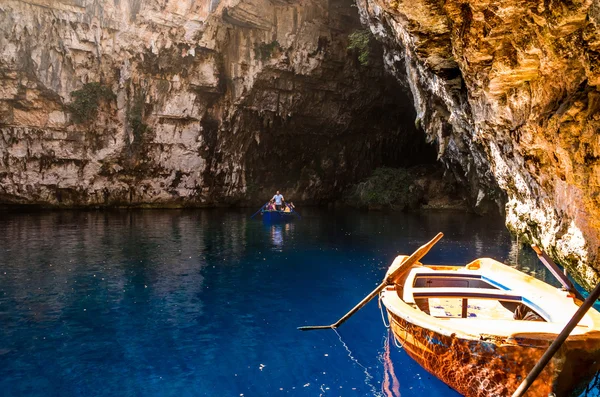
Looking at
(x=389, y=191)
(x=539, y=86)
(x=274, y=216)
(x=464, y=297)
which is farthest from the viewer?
(x=389, y=191)

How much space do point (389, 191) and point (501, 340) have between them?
3122cm

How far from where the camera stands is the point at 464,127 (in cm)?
1346

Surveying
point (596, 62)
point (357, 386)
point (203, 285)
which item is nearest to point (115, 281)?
point (203, 285)

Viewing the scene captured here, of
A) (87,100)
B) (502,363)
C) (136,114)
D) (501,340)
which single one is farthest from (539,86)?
(87,100)

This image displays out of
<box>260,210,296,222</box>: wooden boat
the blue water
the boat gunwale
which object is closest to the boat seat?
the boat gunwale

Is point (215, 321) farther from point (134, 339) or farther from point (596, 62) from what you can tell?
point (596, 62)

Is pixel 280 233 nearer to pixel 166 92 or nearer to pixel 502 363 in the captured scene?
pixel 502 363

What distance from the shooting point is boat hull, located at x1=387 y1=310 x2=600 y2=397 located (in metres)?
4.23

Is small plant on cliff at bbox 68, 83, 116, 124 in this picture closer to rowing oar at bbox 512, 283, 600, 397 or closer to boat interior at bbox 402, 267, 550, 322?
boat interior at bbox 402, 267, 550, 322

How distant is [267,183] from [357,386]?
107 ft

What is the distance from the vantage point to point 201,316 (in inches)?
325

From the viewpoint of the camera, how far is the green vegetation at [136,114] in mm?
30562

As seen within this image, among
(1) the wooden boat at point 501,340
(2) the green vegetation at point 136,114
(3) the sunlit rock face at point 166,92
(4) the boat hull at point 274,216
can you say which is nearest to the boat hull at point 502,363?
(1) the wooden boat at point 501,340

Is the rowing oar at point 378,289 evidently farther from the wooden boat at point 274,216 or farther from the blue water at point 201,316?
the wooden boat at point 274,216
